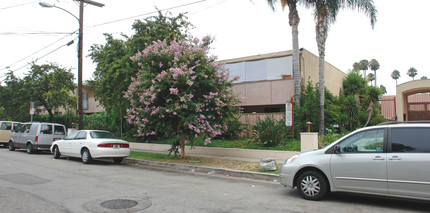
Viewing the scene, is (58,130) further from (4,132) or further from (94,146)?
(4,132)

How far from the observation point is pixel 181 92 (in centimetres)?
1186

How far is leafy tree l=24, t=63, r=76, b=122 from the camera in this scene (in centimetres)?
2620

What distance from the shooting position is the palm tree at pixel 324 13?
1494cm

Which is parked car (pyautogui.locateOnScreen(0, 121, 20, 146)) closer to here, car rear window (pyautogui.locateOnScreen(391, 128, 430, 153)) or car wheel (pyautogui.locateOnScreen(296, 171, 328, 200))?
car wheel (pyautogui.locateOnScreen(296, 171, 328, 200))

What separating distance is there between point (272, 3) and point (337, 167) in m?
11.7

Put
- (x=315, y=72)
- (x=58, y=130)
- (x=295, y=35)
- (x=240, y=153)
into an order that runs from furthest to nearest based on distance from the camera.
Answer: (x=315, y=72), (x=58, y=130), (x=295, y=35), (x=240, y=153)

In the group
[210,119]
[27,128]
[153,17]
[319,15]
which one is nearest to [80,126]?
[27,128]

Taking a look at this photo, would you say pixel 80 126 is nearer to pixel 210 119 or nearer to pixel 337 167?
pixel 210 119

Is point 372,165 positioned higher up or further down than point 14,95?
further down

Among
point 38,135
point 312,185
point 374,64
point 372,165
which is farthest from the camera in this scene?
point 374,64

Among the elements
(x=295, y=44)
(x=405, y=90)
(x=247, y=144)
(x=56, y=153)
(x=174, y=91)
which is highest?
(x=295, y=44)

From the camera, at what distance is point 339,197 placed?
695 cm

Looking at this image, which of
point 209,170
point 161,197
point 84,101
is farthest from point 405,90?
point 84,101

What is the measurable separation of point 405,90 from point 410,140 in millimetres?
13718
